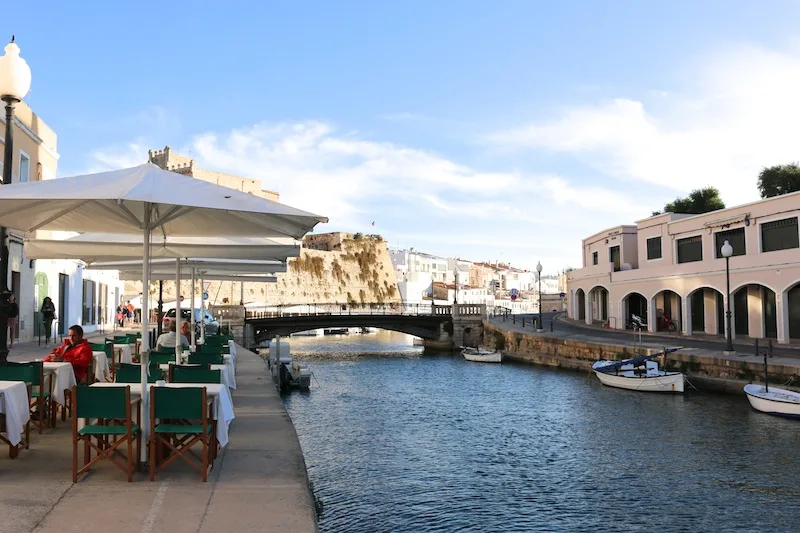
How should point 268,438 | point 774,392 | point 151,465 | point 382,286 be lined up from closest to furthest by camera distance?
point 151,465 < point 268,438 < point 774,392 < point 382,286

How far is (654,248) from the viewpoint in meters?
34.1

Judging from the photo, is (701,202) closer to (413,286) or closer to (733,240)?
(733,240)

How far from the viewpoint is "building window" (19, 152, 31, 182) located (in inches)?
783

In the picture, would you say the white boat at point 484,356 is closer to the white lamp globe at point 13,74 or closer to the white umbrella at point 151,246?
the white umbrella at point 151,246

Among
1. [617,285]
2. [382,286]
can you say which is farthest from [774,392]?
[382,286]

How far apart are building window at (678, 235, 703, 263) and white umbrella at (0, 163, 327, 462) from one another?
90.6 ft

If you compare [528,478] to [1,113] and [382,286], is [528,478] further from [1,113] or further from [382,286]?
[382,286]

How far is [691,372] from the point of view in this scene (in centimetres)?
2211

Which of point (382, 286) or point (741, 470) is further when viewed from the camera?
point (382, 286)

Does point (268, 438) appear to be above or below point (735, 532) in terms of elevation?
above

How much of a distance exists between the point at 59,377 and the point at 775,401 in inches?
646

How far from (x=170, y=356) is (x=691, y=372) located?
18.0 meters

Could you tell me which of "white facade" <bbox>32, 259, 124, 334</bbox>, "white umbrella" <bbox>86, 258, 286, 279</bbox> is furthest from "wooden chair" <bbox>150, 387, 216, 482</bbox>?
"white facade" <bbox>32, 259, 124, 334</bbox>

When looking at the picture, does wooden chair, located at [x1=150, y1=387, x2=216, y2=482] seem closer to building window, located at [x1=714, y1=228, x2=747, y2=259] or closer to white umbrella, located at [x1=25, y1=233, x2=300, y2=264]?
white umbrella, located at [x1=25, y1=233, x2=300, y2=264]
